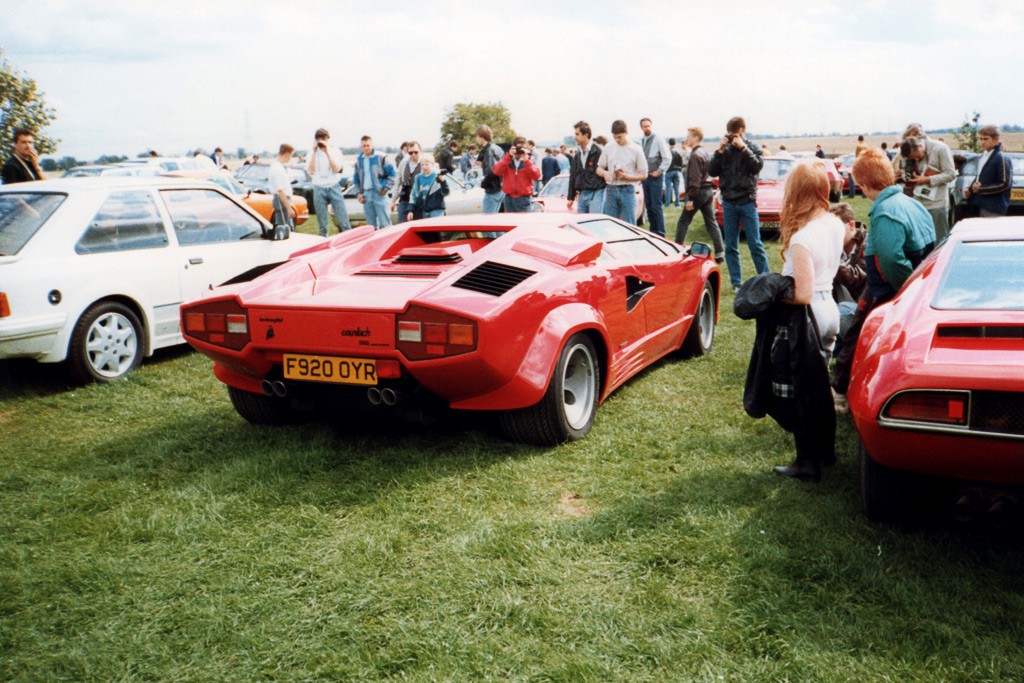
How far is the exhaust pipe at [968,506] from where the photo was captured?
315cm

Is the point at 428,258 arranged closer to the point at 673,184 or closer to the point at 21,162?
the point at 21,162

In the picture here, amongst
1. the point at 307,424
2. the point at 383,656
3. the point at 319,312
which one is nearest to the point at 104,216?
the point at 307,424

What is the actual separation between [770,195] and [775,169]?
269cm

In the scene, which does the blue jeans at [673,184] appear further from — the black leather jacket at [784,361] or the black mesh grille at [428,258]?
the black leather jacket at [784,361]

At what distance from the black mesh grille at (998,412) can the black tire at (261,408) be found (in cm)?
364

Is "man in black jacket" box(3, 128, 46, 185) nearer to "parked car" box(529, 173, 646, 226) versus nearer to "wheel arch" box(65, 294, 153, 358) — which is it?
"wheel arch" box(65, 294, 153, 358)

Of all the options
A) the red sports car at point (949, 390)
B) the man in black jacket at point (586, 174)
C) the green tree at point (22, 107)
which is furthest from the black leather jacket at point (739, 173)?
the green tree at point (22, 107)

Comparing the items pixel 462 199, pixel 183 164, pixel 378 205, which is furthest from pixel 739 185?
pixel 183 164

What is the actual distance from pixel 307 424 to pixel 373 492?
122cm

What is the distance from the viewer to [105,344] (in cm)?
629

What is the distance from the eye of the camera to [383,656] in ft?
9.04

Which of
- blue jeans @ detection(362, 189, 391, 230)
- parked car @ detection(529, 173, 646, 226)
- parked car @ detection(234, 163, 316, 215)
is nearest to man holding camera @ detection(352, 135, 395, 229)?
blue jeans @ detection(362, 189, 391, 230)

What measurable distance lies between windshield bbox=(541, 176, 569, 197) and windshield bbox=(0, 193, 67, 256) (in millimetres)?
9693

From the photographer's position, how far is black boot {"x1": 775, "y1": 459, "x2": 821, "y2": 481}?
413 cm
